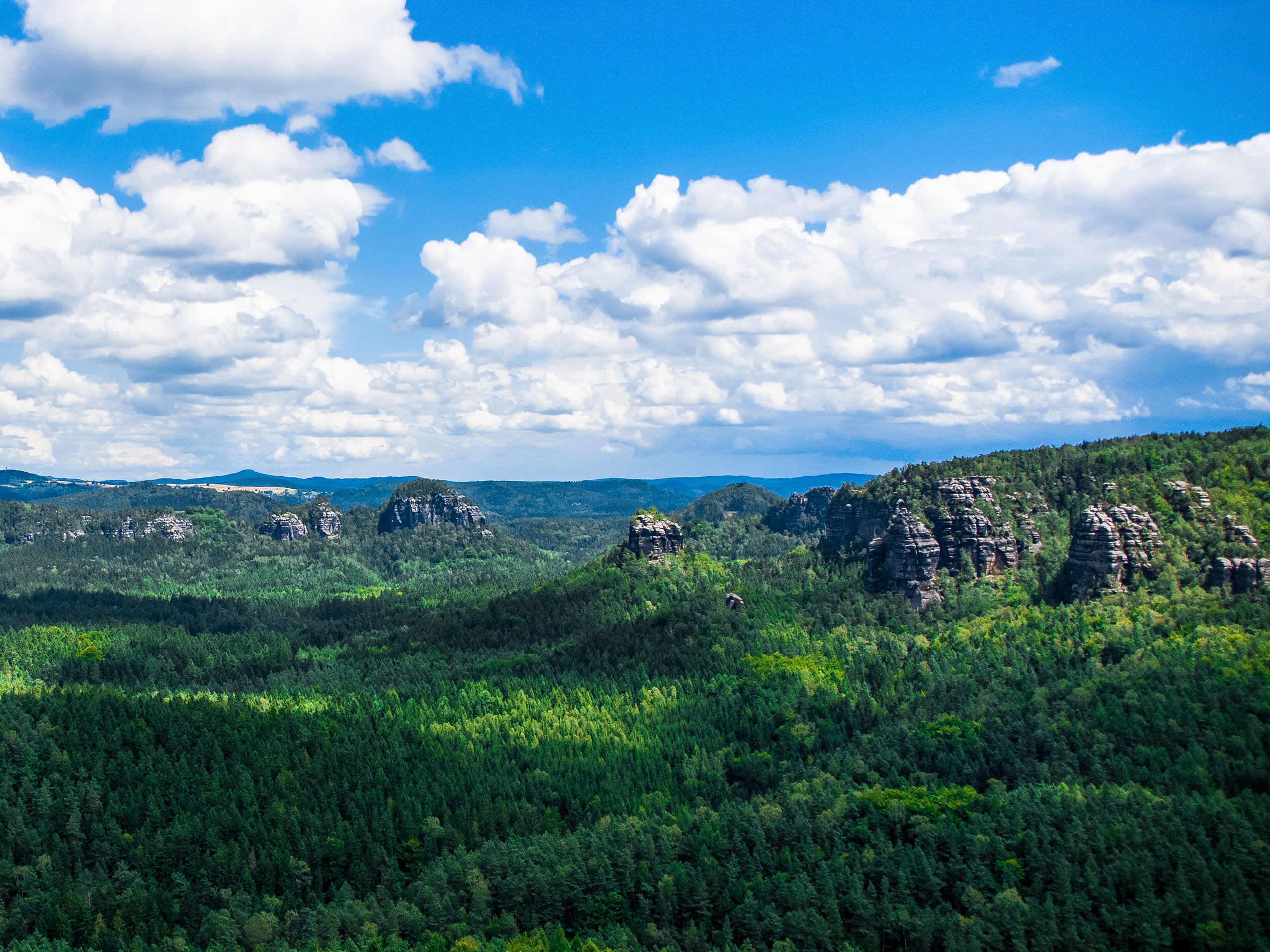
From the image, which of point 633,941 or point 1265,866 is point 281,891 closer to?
point 633,941

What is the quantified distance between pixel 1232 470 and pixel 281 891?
21133 centimetres

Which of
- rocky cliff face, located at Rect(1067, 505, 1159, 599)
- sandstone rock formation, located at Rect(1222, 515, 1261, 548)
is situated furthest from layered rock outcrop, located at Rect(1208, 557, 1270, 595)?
rocky cliff face, located at Rect(1067, 505, 1159, 599)

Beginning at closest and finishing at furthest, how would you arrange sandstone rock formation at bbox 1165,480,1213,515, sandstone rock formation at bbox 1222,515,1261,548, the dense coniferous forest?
the dense coniferous forest < sandstone rock formation at bbox 1222,515,1261,548 < sandstone rock formation at bbox 1165,480,1213,515

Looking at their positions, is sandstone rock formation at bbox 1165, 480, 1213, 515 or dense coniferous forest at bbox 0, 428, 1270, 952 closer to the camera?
dense coniferous forest at bbox 0, 428, 1270, 952

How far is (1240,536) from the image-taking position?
17312cm

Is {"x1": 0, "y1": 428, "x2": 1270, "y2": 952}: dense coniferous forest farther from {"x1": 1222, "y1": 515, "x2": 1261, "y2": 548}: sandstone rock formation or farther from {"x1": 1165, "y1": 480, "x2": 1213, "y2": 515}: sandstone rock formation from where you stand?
{"x1": 1165, "y1": 480, "x2": 1213, "y2": 515}: sandstone rock formation

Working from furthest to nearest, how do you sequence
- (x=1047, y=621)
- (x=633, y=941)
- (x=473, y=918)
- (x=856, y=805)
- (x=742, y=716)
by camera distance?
(x=1047, y=621)
(x=742, y=716)
(x=856, y=805)
(x=473, y=918)
(x=633, y=941)

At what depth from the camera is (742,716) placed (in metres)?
162

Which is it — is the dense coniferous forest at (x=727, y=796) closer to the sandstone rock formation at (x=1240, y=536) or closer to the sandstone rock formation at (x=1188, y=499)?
the sandstone rock formation at (x=1240, y=536)

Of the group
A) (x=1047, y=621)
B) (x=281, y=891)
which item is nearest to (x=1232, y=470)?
(x=1047, y=621)

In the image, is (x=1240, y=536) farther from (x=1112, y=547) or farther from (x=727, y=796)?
(x=727, y=796)

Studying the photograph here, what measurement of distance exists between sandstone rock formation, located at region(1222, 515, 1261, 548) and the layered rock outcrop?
32.9 ft

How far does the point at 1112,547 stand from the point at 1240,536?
25.1m

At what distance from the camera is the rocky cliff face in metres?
174
